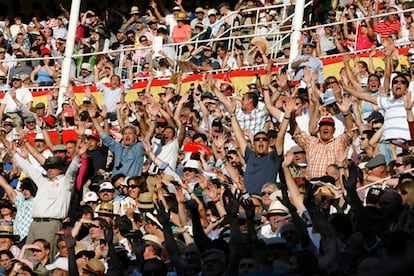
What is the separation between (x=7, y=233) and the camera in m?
14.5

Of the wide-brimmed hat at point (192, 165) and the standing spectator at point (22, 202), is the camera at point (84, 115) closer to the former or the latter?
the standing spectator at point (22, 202)

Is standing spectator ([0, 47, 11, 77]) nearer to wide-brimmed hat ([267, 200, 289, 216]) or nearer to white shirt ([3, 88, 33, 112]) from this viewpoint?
white shirt ([3, 88, 33, 112])

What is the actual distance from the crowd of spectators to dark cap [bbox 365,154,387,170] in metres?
0.04

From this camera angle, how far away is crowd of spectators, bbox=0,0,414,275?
33.9 feet

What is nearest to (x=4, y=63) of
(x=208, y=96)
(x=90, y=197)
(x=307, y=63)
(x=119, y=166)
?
(x=208, y=96)

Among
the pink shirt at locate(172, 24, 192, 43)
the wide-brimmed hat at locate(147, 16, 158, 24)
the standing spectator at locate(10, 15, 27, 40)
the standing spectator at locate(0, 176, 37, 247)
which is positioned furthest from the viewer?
the standing spectator at locate(10, 15, 27, 40)

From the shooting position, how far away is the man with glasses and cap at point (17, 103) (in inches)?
810

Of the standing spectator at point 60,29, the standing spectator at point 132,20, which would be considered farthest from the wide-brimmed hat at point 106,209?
the standing spectator at point 60,29

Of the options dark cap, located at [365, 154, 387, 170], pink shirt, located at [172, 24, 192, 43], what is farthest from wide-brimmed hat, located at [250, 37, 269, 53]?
dark cap, located at [365, 154, 387, 170]

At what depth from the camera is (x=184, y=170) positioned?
1510 centimetres

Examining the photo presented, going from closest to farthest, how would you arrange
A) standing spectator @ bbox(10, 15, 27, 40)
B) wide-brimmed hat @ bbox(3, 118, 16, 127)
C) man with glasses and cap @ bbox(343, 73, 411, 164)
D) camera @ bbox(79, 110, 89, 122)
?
man with glasses and cap @ bbox(343, 73, 411, 164), camera @ bbox(79, 110, 89, 122), wide-brimmed hat @ bbox(3, 118, 16, 127), standing spectator @ bbox(10, 15, 27, 40)

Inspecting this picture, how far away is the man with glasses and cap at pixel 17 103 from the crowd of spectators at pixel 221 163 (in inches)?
1.0

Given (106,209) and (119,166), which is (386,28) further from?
(106,209)

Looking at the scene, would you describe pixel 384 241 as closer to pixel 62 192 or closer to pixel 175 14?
→ pixel 62 192
